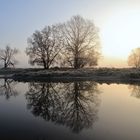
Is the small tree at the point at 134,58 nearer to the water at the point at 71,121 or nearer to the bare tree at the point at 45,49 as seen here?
the bare tree at the point at 45,49

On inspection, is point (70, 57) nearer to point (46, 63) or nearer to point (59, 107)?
point (46, 63)

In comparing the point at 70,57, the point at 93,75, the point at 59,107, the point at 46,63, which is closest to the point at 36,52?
the point at 46,63

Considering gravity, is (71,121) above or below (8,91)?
below

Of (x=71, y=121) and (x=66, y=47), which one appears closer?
(x=71, y=121)

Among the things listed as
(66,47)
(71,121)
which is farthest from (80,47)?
(71,121)

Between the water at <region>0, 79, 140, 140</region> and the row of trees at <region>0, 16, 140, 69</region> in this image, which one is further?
the row of trees at <region>0, 16, 140, 69</region>

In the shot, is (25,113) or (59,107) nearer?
(25,113)

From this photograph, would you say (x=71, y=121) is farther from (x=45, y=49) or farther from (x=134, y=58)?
(x=134, y=58)

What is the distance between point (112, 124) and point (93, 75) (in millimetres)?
29980

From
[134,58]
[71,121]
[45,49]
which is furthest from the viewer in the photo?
[134,58]

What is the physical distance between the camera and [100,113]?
14562 mm

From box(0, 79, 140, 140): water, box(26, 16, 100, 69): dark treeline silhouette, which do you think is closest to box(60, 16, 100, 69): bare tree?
box(26, 16, 100, 69): dark treeline silhouette

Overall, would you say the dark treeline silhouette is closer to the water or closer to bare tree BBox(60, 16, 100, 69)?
bare tree BBox(60, 16, 100, 69)

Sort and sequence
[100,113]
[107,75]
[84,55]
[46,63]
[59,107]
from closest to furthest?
1. [100,113]
2. [59,107]
3. [107,75]
4. [84,55]
5. [46,63]
